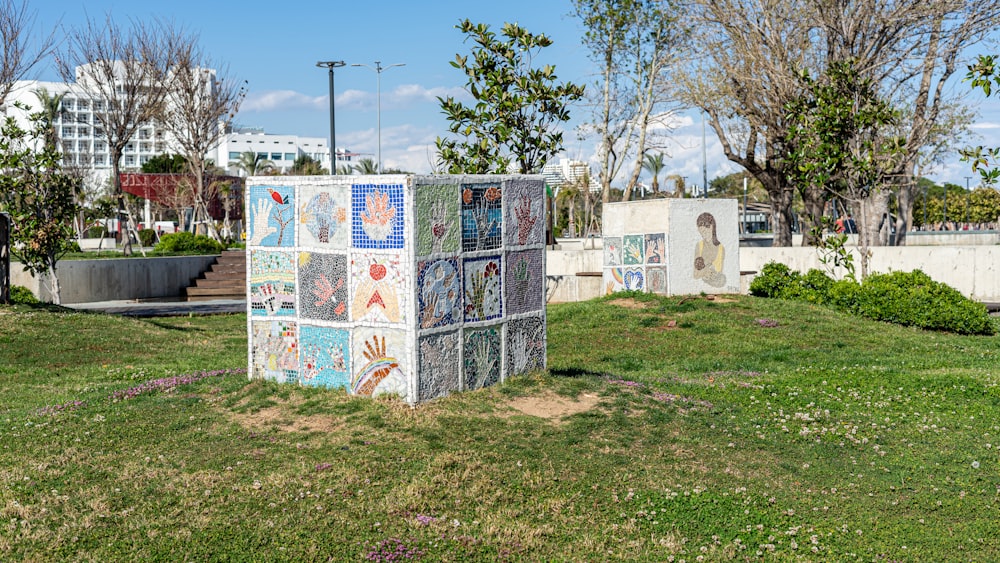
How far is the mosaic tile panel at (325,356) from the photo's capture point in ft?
31.5

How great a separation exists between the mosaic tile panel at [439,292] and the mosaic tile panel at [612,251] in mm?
14335

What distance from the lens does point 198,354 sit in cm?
1692

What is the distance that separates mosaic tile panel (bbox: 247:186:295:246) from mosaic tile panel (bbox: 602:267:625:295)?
14455 millimetres

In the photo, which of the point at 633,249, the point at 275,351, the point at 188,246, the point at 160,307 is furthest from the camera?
the point at 188,246

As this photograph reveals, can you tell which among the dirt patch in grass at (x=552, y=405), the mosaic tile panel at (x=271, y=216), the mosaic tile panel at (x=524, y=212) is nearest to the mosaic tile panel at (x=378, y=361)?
the dirt patch in grass at (x=552, y=405)

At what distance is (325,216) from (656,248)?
Result: 14.0m

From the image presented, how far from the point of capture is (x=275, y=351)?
10.2 metres

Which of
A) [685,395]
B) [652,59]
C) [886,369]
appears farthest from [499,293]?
[652,59]

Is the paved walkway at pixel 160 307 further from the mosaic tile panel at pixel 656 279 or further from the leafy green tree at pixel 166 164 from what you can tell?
the leafy green tree at pixel 166 164

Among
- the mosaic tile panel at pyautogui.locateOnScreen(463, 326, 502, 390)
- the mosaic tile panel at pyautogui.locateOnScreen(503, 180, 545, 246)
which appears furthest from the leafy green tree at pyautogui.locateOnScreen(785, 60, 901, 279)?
the mosaic tile panel at pyautogui.locateOnScreen(463, 326, 502, 390)

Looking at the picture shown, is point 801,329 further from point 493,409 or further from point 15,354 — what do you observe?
point 15,354

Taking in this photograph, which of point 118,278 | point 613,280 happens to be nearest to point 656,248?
point 613,280

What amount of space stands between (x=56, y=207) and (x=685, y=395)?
16079 millimetres

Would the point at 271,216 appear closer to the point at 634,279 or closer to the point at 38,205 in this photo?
the point at 38,205
